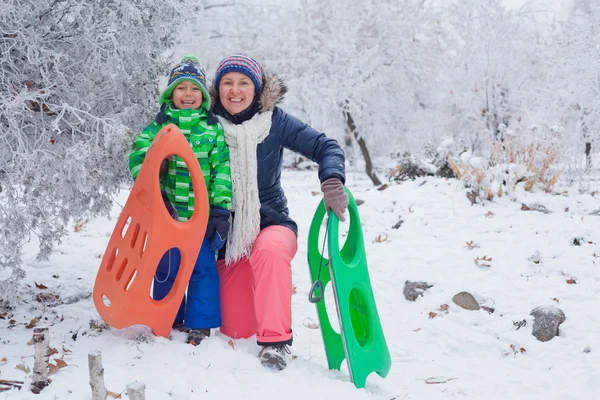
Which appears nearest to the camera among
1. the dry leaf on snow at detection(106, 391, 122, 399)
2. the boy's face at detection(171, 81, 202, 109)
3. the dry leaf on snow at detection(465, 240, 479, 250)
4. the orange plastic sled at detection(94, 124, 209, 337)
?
the dry leaf on snow at detection(106, 391, 122, 399)

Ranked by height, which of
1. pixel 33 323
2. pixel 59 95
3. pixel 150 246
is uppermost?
pixel 59 95

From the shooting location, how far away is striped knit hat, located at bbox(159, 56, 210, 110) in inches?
110

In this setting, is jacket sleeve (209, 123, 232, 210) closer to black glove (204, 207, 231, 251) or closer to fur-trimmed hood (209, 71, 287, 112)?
black glove (204, 207, 231, 251)

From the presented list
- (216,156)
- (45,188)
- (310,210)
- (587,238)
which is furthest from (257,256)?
(310,210)

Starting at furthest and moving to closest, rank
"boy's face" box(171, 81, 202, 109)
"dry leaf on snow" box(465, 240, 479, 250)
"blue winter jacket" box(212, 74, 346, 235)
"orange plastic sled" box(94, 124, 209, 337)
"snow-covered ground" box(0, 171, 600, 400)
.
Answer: "dry leaf on snow" box(465, 240, 479, 250), "blue winter jacket" box(212, 74, 346, 235), "boy's face" box(171, 81, 202, 109), "orange plastic sled" box(94, 124, 209, 337), "snow-covered ground" box(0, 171, 600, 400)

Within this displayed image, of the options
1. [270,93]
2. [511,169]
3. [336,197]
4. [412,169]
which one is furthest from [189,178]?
[412,169]

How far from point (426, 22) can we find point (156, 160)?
41.1ft

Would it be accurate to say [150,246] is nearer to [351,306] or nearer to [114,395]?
[114,395]

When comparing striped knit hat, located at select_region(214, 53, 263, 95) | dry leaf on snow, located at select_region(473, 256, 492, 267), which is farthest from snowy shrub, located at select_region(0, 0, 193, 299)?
dry leaf on snow, located at select_region(473, 256, 492, 267)

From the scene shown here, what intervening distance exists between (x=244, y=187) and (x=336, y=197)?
51cm

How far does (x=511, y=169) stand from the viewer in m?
6.22

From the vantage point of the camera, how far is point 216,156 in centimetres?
281

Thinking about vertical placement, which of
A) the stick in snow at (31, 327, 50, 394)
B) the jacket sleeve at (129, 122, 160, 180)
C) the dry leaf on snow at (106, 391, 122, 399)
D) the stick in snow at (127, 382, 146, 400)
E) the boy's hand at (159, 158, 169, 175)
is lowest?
the dry leaf on snow at (106, 391, 122, 399)

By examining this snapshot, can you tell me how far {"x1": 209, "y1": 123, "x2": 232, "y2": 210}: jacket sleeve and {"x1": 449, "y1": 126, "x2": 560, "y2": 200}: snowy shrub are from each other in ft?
13.5
